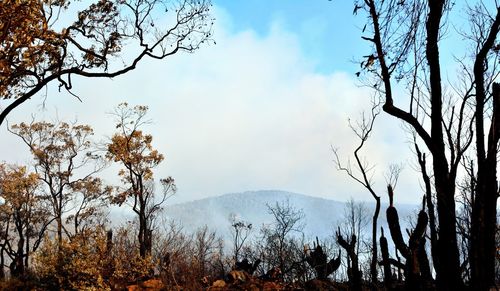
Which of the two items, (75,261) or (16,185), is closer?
(75,261)

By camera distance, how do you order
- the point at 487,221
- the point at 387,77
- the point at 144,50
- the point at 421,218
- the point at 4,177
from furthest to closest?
1. the point at 4,177
2. the point at 144,50
3. the point at 421,218
4. the point at 387,77
5. the point at 487,221

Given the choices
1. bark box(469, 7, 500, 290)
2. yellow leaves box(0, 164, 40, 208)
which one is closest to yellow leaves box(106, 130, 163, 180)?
yellow leaves box(0, 164, 40, 208)

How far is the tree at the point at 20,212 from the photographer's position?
89.7 feet

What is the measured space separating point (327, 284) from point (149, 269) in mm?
6468

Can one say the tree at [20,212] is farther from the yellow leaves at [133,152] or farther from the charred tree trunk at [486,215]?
the charred tree trunk at [486,215]

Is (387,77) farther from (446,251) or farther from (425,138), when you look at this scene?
(446,251)

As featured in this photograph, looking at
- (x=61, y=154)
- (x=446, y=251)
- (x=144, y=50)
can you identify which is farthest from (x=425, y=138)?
(x=61, y=154)

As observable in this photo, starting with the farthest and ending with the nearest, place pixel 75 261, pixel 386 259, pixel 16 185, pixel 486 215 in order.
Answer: pixel 16 185, pixel 75 261, pixel 386 259, pixel 486 215

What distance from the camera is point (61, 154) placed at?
28844 mm

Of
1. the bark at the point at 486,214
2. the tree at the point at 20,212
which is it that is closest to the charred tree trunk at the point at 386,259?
the bark at the point at 486,214

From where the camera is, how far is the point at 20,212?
92.8 feet

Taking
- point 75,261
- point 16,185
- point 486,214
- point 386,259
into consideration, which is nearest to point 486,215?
point 486,214

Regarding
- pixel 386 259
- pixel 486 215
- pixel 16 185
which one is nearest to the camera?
pixel 486 215

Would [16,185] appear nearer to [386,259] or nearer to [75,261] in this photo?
[75,261]
